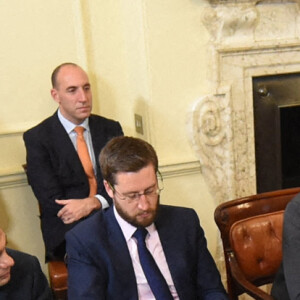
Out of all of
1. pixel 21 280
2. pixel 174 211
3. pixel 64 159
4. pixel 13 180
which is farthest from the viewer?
pixel 13 180

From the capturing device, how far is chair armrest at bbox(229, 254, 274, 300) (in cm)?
180

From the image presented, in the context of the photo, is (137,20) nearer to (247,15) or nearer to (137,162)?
(247,15)

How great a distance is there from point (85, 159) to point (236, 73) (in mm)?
979

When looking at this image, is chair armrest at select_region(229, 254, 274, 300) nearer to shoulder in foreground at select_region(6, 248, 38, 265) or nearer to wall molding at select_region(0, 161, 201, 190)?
shoulder in foreground at select_region(6, 248, 38, 265)

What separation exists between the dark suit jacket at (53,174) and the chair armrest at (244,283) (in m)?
0.75

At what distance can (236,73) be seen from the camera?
287 centimetres

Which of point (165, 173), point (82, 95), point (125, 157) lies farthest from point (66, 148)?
→ point (125, 157)

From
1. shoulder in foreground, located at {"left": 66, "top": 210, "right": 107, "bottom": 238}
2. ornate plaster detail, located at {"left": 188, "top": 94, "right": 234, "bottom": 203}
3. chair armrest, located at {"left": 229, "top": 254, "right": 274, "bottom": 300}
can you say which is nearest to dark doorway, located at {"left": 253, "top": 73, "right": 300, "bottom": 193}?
ornate plaster detail, located at {"left": 188, "top": 94, "right": 234, "bottom": 203}

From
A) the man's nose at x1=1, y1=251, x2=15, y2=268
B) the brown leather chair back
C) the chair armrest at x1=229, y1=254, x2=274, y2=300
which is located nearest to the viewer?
the man's nose at x1=1, y1=251, x2=15, y2=268

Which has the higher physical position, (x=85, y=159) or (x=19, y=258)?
(x=85, y=159)

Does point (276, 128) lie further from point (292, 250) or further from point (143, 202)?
point (143, 202)

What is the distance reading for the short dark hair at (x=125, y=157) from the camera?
64.9 inches

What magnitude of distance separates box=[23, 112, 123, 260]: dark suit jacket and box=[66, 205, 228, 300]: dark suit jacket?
2.49ft

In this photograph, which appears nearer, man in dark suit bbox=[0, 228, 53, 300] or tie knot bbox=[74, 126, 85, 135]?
man in dark suit bbox=[0, 228, 53, 300]
